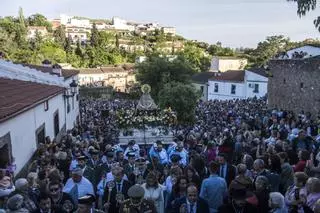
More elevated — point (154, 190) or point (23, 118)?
point (23, 118)

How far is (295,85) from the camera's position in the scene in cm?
2661

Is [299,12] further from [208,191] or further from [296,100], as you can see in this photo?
[296,100]

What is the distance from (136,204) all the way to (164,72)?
42110 millimetres

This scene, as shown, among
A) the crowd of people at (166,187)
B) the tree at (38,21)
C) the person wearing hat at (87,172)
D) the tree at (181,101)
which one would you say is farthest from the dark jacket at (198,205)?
the tree at (38,21)

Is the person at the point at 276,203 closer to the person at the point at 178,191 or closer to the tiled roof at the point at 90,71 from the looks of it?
the person at the point at 178,191

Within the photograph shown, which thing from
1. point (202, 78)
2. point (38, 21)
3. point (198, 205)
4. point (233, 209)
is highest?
point (38, 21)

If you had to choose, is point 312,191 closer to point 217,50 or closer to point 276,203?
point 276,203

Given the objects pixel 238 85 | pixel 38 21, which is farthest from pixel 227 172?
pixel 38 21

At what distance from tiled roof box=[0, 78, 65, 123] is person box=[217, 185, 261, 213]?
528 cm

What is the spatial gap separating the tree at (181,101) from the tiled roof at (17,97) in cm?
2036

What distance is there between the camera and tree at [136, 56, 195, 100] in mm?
47156

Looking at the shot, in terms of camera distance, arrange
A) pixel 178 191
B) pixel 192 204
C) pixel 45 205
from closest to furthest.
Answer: pixel 45 205
pixel 192 204
pixel 178 191

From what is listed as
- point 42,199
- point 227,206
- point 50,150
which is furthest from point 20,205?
point 50,150

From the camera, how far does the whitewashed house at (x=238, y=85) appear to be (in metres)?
48.9
